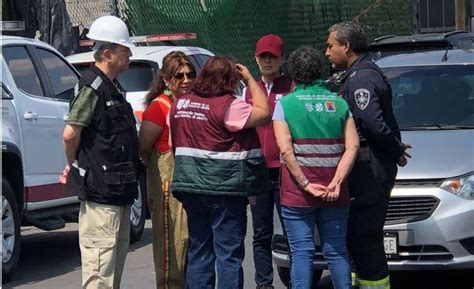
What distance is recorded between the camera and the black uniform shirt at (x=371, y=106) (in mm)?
7156

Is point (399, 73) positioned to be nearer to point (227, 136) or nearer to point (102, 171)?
point (227, 136)

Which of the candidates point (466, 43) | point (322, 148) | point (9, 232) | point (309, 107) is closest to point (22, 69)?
point (9, 232)

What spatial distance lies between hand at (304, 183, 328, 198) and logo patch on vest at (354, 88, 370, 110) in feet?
2.07

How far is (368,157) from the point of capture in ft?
23.9

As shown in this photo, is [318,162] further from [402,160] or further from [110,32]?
[110,32]

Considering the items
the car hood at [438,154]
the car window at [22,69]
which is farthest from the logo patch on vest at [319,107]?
the car window at [22,69]

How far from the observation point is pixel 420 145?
330 inches

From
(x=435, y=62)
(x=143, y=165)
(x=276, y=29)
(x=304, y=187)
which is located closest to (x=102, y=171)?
(x=143, y=165)

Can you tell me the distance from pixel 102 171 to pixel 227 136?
81cm

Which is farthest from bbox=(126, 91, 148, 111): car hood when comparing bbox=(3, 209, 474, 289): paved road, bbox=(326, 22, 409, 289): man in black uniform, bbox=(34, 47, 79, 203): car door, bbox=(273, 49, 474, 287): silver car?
bbox=(326, 22, 409, 289): man in black uniform

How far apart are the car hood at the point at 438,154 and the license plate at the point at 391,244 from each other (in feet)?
1.39

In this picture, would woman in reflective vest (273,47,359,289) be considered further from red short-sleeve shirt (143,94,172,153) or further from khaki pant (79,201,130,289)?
khaki pant (79,201,130,289)

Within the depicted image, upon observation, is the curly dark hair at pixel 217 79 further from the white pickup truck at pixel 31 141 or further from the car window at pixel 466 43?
the car window at pixel 466 43

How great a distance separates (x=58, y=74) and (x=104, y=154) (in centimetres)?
400
